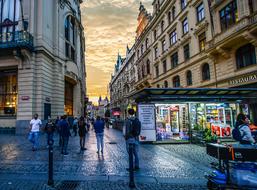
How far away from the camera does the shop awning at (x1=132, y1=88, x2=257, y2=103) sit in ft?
41.6

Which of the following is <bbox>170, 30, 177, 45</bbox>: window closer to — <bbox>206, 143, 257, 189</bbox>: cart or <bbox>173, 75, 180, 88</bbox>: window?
<bbox>173, 75, 180, 88</bbox>: window

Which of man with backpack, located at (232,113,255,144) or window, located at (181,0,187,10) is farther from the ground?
window, located at (181,0,187,10)

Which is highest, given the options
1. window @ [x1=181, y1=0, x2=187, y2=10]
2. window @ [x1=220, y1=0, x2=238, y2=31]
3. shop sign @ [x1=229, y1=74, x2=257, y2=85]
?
window @ [x1=181, y1=0, x2=187, y2=10]

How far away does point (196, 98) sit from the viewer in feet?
45.4

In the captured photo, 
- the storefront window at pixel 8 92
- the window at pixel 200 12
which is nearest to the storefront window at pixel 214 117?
the window at pixel 200 12

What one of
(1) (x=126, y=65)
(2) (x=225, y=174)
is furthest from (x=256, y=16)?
(1) (x=126, y=65)

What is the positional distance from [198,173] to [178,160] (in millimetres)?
1811

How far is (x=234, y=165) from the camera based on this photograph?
4527 mm

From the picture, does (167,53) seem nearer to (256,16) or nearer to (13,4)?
(256,16)

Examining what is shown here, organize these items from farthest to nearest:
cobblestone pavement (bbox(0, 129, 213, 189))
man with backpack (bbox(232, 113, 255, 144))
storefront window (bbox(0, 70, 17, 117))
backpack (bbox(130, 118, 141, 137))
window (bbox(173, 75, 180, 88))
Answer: window (bbox(173, 75, 180, 88))
storefront window (bbox(0, 70, 17, 117))
backpack (bbox(130, 118, 141, 137))
cobblestone pavement (bbox(0, 129, 213, 189))
man with backpack (bbox(232, 113, 255, 144))

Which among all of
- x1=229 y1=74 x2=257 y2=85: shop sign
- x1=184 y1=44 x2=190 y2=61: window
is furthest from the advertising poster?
x1=184 y1=44 x2=190 y2=61: window

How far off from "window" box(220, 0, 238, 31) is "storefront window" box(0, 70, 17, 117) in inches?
807

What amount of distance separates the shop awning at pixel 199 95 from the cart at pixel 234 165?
25.7ft

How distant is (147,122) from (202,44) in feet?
44.5
